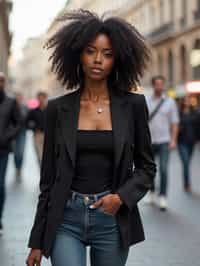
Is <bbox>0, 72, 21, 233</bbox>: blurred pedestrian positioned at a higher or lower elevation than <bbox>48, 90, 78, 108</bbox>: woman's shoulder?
lower

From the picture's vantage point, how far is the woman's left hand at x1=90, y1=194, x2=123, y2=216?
3396 millimetres

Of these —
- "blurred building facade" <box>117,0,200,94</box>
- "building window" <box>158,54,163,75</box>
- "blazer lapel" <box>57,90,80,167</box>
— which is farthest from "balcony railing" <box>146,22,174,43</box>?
"blazer lapel" <box>57,90,80,167</box>

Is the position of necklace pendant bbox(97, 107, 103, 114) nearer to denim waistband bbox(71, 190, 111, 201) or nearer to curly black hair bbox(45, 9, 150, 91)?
curly black hair bbox(45, 9, 150, 91)

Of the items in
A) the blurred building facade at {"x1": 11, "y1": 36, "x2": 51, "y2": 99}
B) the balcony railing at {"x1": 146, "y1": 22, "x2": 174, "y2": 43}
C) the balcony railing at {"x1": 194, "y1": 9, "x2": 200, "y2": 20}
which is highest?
the balcony railing at {"x1": 194, "y1": 9, "x2": 200, "y2": 20}

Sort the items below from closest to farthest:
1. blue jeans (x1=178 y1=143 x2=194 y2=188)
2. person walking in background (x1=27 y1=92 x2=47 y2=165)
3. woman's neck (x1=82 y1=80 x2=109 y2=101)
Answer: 1. woman's neck (x1=82 y1=80 x2=109 y2=101)
2. blue jeans (x1=178 y1=143 x2=194 y2=188)
3. person walking in background (x1=27 y1=92 x2=47 y2=165)

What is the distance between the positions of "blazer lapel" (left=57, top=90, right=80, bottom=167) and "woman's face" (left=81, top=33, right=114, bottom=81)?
0.50 ft

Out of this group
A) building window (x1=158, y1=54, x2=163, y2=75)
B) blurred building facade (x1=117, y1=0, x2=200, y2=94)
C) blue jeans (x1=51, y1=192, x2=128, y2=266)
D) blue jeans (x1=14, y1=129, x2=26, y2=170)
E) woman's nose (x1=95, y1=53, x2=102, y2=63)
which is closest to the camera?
blue jeans (x1=51, y1=192, x2=128, y2=266)


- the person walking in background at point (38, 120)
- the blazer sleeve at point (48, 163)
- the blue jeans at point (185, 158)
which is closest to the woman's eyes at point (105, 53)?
the blazer sleeve at point (48, 163)

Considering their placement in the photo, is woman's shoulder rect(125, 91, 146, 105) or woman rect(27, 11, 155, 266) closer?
woman rect(27, 11, 155, 266)

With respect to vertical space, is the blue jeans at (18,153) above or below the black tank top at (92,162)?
below

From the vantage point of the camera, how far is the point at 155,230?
Result: 8219 mm

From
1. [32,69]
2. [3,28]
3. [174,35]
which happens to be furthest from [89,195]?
[32,69]

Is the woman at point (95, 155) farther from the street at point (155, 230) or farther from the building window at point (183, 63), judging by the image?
the building window at point (183, 63)

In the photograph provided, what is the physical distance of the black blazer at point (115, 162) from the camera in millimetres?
3422
